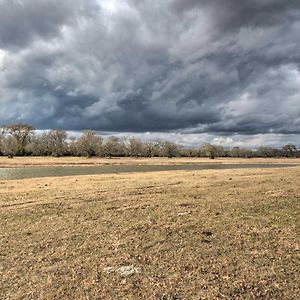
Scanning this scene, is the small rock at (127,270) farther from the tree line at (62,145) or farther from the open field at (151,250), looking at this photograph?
the tree line at (62,145)

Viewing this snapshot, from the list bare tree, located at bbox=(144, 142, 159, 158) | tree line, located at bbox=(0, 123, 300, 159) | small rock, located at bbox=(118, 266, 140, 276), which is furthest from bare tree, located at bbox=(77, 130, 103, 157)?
small rock, located at bbox=(118, 266, 140, 276)

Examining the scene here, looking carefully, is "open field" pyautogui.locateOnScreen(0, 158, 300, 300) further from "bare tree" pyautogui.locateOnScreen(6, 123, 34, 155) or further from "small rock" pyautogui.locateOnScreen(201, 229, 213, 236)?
"bare tree" pyautogui.locateOnScreen(6, 123, 34, 155)

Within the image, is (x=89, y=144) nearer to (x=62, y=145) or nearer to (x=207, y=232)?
(x=62, y=145)

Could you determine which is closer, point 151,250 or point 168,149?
point 151,250

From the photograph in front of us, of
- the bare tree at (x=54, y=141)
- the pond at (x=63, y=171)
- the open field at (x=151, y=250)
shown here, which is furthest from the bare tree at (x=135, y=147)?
the open field at (x=151, y=250)

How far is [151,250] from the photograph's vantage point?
30.5ft

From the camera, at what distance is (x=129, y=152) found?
174 meters

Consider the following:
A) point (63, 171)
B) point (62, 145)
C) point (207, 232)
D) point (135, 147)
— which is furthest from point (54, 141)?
point (207, 232)

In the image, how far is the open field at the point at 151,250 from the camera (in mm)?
6930

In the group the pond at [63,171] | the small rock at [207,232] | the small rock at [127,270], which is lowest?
the small rock at [127,270]

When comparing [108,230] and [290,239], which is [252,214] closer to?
[290,239]

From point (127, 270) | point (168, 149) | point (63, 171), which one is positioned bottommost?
point (127, 270)

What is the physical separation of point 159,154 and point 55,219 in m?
169

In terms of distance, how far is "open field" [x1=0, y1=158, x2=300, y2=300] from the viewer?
6.93 m
